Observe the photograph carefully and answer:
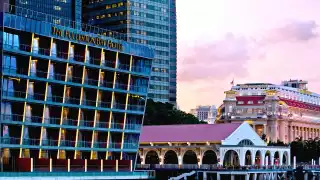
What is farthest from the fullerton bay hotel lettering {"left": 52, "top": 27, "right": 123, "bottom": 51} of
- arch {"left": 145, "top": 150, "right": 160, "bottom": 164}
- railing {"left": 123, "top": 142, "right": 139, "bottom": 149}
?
arch {"left": 145, "top": 150, "right": 160, "bottom": 164}

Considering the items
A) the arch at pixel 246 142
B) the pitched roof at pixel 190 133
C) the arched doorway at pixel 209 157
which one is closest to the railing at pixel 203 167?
the pitched roof at pixel 190 133

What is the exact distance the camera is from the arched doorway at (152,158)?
5886 inches

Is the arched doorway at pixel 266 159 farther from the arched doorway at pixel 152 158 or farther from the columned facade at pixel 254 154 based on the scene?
the arched doorway at pixel 152 158

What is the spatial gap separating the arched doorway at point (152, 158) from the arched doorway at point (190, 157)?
6.28 metres

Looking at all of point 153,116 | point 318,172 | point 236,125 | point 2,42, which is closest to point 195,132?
point 236,125

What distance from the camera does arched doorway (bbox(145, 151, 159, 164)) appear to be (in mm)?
149500

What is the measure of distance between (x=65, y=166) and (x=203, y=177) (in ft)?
164

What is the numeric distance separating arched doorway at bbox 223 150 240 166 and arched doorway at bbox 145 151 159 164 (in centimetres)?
1558

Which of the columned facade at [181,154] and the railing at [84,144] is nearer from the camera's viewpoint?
the railing at [84,144]

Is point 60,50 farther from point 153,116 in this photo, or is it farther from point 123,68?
point 153,116

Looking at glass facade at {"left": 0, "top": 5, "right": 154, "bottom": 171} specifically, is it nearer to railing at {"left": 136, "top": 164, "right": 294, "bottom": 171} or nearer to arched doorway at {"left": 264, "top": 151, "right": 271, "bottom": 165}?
railing at {"left": 136, "top": 164, "right": 294, "bottom": 171}

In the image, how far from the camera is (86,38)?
296ft

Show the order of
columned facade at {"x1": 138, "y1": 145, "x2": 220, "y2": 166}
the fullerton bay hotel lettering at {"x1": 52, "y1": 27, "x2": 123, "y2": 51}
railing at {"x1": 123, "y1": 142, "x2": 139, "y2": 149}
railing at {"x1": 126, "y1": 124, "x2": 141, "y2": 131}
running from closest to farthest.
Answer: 1. the fullerton bay hotel lettering at {"x1": 52, "y1": 27, "x2": 123, "y2": 51}
2. railing at {"x1": 123, "y1": 142, "x2": 139, "y2": 149}
3. railing at {"x1": 126, "y1": 124, "x2": 141, "y2": 131}
4. columned facade at {"x1": 138, "y1": 145, "x2": 220, "y2": 166}

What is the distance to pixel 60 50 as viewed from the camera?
87.6 metres
